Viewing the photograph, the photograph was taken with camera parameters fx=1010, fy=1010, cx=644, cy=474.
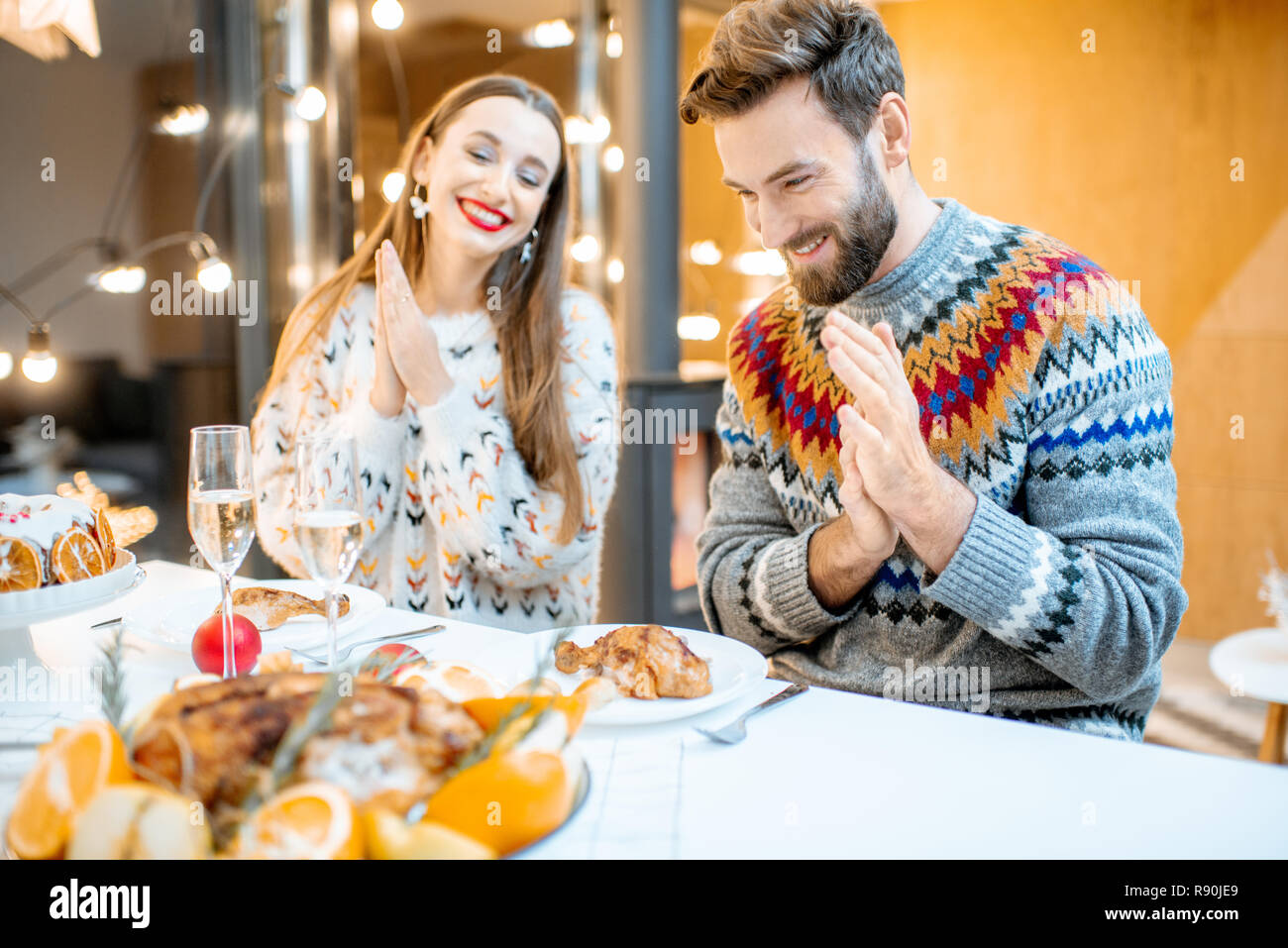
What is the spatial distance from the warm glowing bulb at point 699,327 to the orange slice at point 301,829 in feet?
11.4

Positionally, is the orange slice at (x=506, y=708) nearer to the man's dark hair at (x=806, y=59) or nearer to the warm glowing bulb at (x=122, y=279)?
the man's dark hair at (x=806, y=59)

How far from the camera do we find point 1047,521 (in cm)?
128

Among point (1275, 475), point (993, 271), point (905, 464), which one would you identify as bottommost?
point (1275, 475)

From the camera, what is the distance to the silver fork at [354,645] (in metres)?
1.10

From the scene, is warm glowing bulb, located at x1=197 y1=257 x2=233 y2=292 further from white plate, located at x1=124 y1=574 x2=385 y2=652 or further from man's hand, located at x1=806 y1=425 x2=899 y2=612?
man's hand, located at x1=806 y1=425 x2=899 y2=612

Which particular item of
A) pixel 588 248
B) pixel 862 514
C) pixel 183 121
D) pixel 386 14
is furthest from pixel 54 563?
pixel 588 248

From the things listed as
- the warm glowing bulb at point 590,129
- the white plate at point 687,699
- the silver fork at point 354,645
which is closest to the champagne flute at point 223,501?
the silver fork at point 354,645

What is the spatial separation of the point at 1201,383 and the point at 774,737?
4.04m

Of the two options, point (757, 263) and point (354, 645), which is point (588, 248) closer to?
point (757, 263)

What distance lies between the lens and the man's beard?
1416 millimetres

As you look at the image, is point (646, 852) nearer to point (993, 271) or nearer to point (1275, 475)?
point (993, 271)

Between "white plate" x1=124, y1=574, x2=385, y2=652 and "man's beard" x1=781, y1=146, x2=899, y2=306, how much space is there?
77cm

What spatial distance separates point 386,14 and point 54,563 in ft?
8.78

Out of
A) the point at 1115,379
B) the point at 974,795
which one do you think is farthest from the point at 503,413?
the point at 974,795
